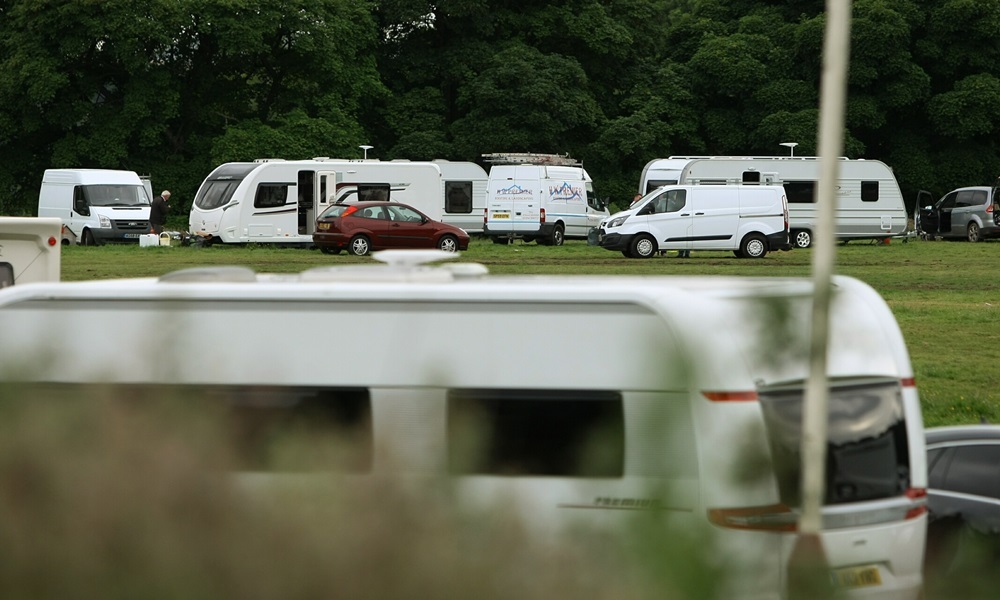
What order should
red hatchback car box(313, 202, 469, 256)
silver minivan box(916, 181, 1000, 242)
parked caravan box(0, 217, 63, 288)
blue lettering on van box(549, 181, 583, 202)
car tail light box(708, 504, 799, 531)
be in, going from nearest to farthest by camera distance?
1. car tail light box(708, 504, 799, 531)
2. parked caravan box(0, 217, 63, 288)
3. red hatchback car box(313, 202, 469, 256)
4. blue lettering on van box(549, 181, 583, 202)
5. silver minivan box(916, 181, 1000, 242)

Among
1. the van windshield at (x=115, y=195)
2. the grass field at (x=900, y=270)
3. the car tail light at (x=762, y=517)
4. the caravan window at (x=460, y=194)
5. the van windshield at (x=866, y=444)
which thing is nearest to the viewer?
the car tail light at (x=762, y=517)

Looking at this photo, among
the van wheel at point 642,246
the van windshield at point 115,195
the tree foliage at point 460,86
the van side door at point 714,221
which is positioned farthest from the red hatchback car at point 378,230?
the tree foliage at point 460,86

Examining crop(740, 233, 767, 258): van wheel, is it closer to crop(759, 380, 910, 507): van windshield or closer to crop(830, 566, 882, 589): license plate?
crop(759, 380, 910, 507): van windshield

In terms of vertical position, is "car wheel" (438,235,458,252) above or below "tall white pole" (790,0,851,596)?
below

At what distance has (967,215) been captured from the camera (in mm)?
47875

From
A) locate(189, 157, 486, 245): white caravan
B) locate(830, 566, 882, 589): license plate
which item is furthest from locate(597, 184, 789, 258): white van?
locate(830, 566, 882, 589): license plate

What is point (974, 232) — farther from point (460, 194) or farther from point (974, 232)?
point (460, 194)

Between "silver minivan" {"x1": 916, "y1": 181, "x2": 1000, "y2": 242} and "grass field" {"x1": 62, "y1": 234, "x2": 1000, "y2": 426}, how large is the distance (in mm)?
1362

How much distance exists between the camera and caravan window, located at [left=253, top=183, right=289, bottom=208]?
1594 inches

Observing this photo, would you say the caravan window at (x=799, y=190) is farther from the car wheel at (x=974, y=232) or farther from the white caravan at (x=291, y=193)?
the white caravan at (x=291, y=193)

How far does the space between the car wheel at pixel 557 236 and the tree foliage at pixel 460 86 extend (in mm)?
15053

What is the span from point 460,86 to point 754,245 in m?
28.6

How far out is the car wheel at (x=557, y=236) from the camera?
146 feet

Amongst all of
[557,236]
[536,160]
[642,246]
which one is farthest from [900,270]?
[536,160]
